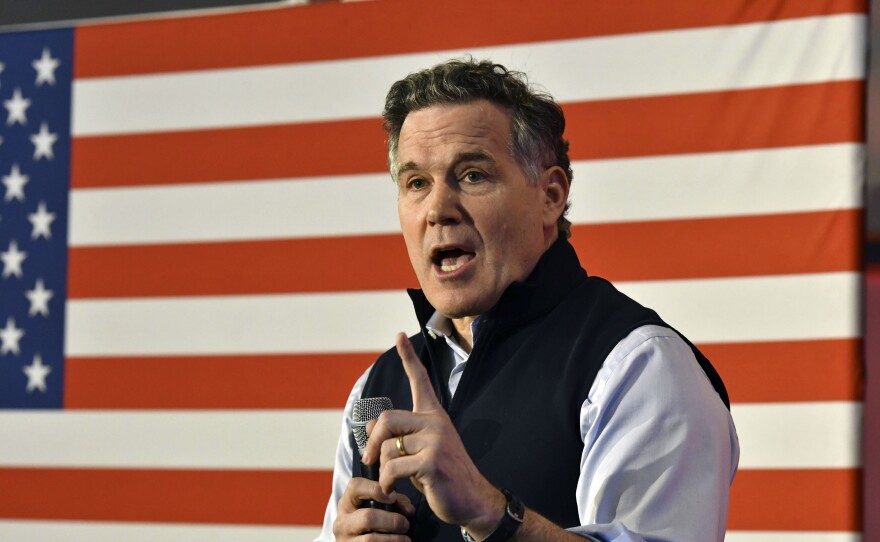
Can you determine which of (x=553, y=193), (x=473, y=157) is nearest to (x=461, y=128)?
(x=473, y=157)

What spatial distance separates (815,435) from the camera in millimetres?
1938

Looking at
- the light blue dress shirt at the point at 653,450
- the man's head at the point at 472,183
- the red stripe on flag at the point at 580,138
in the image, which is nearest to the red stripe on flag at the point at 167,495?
the red stripe on flag at the point at 580,138

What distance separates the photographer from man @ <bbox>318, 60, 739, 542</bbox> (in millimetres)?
1018

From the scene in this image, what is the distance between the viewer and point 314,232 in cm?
233

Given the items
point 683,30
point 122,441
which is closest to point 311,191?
point 122,441

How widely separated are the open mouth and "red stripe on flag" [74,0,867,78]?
989 mm

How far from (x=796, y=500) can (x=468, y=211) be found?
1.05 metres

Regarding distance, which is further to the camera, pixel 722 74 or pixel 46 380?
pixel 46 380

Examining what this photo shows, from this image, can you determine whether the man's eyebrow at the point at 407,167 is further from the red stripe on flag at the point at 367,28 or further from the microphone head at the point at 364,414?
the red stripe on flag at the point at 367,28

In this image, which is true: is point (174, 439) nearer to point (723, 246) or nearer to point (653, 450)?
point (723, 246)

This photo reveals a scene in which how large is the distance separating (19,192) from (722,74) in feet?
5.57

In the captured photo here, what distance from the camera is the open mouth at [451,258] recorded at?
51.8 inches

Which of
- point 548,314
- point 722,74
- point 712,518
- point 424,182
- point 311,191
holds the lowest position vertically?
point 712,518

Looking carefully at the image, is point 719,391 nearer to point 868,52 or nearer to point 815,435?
point 815,435
